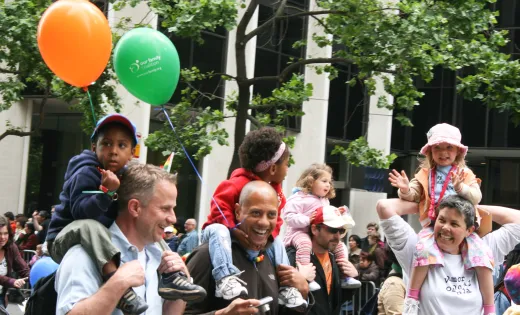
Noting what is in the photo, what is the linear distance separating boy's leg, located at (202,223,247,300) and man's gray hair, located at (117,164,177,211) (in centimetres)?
78

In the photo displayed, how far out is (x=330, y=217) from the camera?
20.8 ft

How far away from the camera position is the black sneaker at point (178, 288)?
3.88m

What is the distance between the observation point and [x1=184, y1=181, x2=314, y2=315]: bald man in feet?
15.4

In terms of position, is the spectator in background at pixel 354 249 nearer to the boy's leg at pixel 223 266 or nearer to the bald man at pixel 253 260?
the bald man at pixel 253 260

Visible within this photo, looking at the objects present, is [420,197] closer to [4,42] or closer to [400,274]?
[400,274]

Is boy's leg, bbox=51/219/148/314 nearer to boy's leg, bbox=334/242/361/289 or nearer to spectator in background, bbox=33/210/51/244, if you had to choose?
boy's leg, bbox=334/242/361/289

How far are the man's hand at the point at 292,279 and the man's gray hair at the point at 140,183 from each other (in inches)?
47.0

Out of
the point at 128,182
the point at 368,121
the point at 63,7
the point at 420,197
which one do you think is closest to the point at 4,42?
the point at 63,7

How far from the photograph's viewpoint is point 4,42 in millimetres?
12781

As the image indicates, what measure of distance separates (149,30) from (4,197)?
55.3 ft

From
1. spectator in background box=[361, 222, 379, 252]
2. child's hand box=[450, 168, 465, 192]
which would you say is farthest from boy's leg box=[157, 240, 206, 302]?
spectator in background box=[361, 222, 379, 252]

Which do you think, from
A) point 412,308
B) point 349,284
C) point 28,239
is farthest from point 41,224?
point 412,308

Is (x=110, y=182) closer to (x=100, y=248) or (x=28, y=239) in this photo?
(x=100, y=248)

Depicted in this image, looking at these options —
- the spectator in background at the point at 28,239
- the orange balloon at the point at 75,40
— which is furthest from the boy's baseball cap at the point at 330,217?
the spectator in background at the point at 28,239
